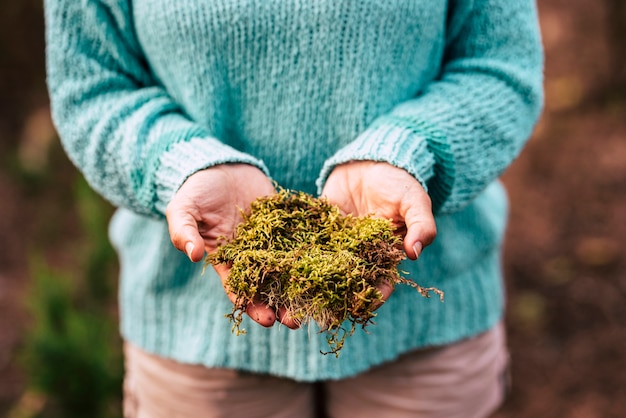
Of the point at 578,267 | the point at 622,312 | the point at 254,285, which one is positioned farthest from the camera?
the point at 578,267

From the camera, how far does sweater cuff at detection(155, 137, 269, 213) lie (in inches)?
45.9

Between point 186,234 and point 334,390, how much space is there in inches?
24.9

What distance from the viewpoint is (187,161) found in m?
1.18

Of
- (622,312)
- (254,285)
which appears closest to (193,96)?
(254,285)

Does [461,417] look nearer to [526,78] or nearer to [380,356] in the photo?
[380,356]

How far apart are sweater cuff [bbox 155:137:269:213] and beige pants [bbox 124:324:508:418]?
422mm

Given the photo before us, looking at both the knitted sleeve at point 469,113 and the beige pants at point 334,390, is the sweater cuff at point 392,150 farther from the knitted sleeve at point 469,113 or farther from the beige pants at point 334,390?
the beige pants at point 334,390

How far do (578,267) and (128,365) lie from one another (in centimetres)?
234

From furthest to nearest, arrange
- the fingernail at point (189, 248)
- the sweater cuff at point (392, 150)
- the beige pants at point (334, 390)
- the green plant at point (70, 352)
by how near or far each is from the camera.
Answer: the green plant at point (70, 352)
the beige pants at point (334, 390)
the sweater cuff at point (392, 150)
the fingernail at point (189, 248)

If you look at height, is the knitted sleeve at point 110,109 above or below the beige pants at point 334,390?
above

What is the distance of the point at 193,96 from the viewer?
51.9 inches

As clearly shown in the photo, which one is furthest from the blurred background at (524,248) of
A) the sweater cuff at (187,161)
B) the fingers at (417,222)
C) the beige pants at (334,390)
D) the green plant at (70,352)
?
the fingers at (417,222)

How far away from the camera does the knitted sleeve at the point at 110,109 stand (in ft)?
4.12

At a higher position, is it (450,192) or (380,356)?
(450,192)
